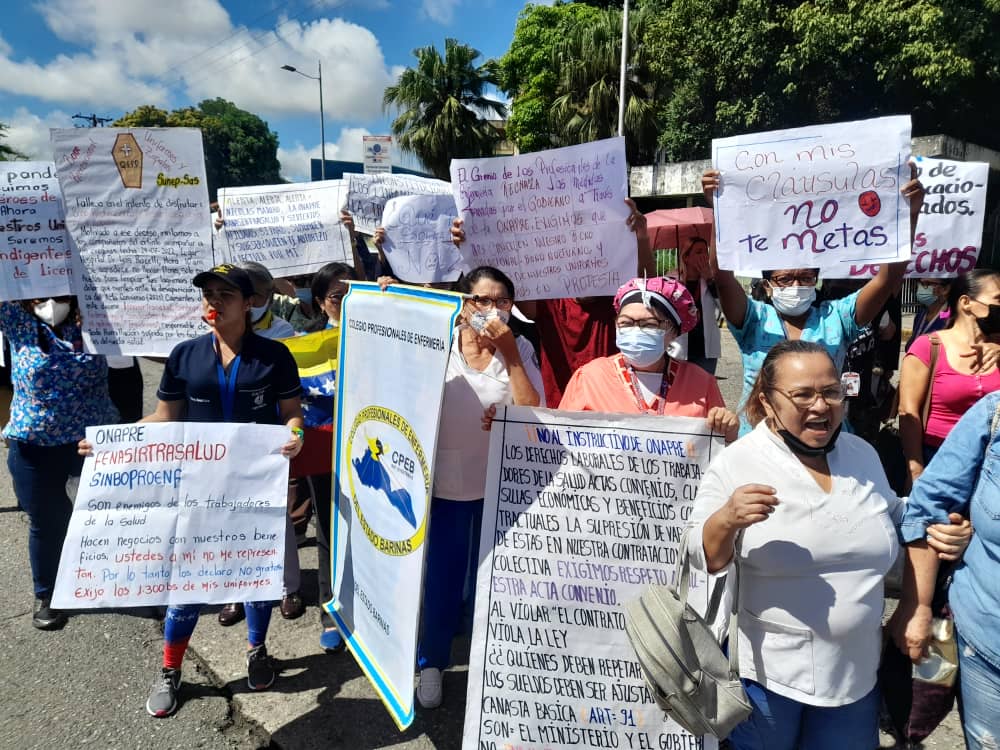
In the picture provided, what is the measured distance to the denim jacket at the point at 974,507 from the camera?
180 centimetres

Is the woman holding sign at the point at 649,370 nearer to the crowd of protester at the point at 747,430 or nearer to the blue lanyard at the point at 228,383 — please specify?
the crowd of protester at the point at 747,430

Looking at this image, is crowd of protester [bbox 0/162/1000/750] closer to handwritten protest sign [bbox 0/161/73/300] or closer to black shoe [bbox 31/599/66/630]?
black shoe [bbox 31/599/66/630]

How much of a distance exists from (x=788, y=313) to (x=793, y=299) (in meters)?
0.08

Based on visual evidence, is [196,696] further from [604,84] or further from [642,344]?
[604,84]

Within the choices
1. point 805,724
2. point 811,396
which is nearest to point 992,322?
point 811,396

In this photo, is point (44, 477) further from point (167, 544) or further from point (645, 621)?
point (645, 621)

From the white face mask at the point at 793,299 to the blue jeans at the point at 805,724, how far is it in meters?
1.66

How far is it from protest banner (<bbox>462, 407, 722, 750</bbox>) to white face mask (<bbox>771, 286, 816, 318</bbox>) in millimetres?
1166

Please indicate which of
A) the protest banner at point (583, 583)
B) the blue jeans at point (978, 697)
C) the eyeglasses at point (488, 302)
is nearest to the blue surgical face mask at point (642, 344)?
the protest banner at point (583, 583)

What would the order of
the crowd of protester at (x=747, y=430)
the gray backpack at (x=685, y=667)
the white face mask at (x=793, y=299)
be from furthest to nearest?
the white face mask at (x=793, y=299) → the crowd of protester at (x=747, y=430) → the gray backpack at (x=685, y=667)

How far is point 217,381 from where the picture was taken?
114 inches

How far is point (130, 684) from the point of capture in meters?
3.12

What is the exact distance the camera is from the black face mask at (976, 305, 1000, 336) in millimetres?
2773

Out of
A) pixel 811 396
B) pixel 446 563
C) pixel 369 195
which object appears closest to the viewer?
pixel 811 396
